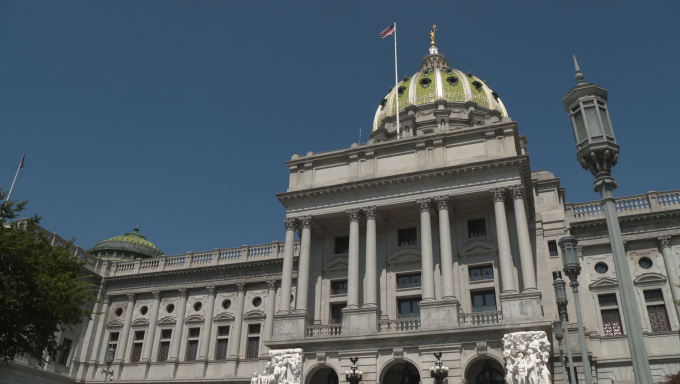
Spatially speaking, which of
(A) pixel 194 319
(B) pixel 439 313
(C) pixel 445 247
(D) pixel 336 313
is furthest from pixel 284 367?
(A) pixel 194 319

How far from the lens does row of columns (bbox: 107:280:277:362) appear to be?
4362 cm

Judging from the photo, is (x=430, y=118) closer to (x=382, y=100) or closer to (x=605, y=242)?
(x=382, y=100)

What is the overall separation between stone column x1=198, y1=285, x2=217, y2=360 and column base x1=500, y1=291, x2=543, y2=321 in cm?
2491

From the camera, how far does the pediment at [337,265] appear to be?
1443 inches

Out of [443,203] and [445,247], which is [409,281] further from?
[443,203]

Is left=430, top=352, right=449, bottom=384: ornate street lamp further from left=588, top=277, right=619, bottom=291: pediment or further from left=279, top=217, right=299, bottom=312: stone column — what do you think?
left=588, top=277, right=619, bottom=291: pediment

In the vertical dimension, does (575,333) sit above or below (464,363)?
above

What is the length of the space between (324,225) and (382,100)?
35029mm

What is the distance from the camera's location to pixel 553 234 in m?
36.7

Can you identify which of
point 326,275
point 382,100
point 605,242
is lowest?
point 326,275

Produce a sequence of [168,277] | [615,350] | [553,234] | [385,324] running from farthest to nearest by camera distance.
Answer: [168,277]
[553,234]
[615,350]
[385,324]

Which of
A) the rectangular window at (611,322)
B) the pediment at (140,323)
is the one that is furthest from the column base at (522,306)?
the pediment at (140,323)

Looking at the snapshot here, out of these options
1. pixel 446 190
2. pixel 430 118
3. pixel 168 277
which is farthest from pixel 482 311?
pixel 430 118

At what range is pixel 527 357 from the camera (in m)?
27.0
